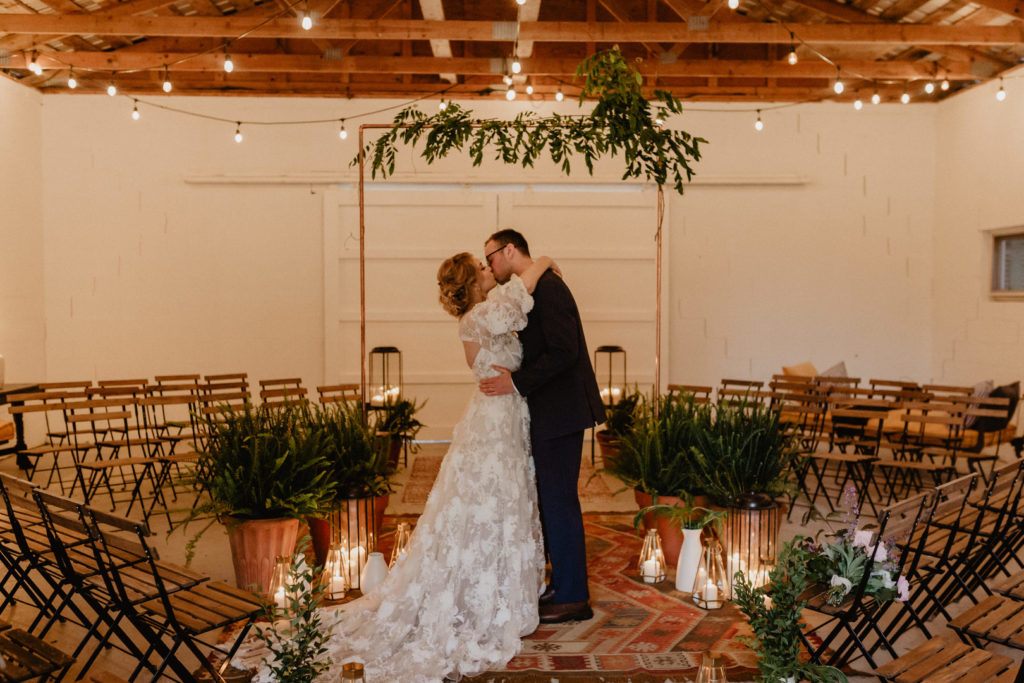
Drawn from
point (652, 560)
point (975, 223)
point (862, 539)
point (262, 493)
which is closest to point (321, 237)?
point (262, 493)

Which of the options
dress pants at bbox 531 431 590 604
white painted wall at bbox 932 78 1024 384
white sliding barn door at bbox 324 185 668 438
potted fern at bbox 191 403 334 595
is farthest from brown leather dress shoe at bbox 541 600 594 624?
white painted wall at bbox 932 78 1024 384

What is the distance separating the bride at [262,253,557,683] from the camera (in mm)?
3557

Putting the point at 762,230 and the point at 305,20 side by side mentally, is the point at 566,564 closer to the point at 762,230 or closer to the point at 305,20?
the point at 305,20

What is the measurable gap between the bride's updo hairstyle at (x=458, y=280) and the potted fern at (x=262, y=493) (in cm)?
108

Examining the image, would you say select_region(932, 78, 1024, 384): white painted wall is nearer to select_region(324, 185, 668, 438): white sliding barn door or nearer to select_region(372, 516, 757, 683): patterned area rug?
select_region(324, 185, 668, 438): white sliding barn door

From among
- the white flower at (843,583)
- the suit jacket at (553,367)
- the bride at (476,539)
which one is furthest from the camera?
the suit jacket at (553,367)

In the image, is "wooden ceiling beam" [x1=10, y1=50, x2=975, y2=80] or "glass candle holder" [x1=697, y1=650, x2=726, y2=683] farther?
"wooden ceiling beam" [x1=10, y1=50, x2=975, y2=80]

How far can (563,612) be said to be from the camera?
4.00 metres

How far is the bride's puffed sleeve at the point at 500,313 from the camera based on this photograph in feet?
12.3

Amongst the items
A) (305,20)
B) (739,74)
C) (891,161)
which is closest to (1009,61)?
(891,161)

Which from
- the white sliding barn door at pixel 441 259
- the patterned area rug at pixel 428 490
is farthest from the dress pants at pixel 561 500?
the white sliding barn door at pixel 441 259

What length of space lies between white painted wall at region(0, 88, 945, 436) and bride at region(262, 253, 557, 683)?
5.80 m

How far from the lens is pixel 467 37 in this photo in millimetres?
7613

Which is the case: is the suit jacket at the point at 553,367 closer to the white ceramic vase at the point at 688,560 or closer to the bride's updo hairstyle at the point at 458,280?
the bride's updo hairstyle at the point at 458,280
